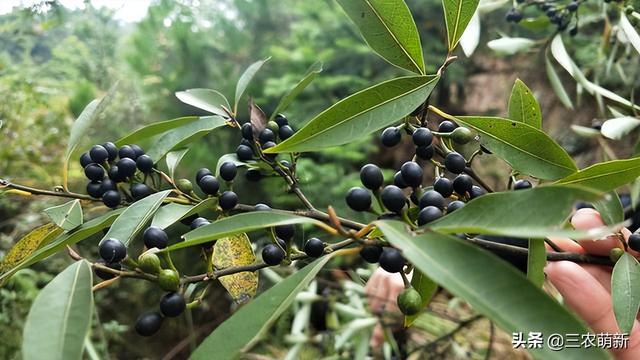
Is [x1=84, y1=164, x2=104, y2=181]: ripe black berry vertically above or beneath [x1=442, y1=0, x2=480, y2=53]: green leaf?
beneath

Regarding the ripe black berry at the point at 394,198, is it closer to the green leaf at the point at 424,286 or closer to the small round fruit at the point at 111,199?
the green leaf at the point at 424,286

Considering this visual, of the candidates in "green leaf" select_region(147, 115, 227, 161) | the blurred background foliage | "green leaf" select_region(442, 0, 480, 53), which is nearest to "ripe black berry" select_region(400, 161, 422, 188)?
"green leaf" select_region(442, 0, 480, 53)

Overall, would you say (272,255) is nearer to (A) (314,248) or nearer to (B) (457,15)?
(A) (314,248)

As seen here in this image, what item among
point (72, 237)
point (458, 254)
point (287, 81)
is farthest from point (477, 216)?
point (287, 81)

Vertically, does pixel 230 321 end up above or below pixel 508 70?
above

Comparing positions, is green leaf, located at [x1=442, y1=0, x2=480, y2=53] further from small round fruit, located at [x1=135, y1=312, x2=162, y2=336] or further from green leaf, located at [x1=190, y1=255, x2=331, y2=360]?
small round fruit, located at [x1=135, y1=312, x2=162, y2=336]

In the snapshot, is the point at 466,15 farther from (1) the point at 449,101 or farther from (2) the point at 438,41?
(1) the point at 449,101

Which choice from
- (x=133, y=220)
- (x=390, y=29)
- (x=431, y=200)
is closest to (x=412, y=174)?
(x=431, y=200)
